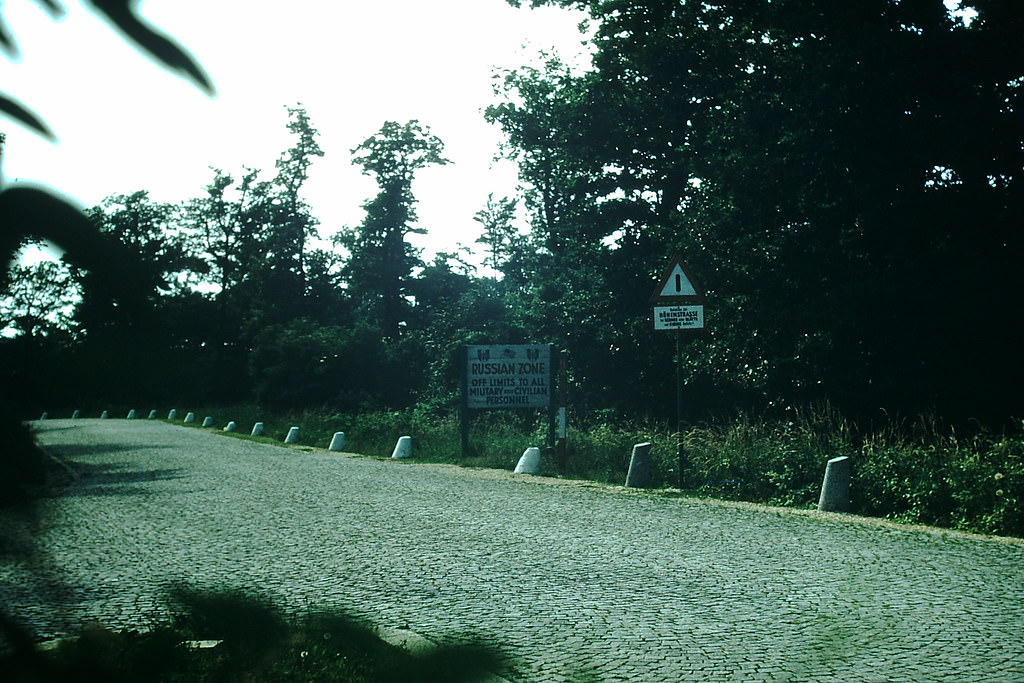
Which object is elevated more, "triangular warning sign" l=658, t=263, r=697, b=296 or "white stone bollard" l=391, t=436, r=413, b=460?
"triangular warning sign" l=658, t=263, r=697, b=296

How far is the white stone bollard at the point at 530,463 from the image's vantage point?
1670 cm

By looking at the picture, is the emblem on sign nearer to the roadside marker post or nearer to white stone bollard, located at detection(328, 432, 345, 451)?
the roadside marker post

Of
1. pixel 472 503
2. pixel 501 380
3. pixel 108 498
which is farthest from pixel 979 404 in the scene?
pixel 108 498

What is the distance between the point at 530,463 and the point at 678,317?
4051 mm

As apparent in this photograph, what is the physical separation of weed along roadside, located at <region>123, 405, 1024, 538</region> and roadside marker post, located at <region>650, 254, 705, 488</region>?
699mm

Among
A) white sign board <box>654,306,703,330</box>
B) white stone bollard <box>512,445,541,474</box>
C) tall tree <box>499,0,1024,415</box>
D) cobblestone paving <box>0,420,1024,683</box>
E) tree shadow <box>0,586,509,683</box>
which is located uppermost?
tall tree <box>499,0,1024,415</box>

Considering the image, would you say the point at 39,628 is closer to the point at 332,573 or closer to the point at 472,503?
the point at 332,573

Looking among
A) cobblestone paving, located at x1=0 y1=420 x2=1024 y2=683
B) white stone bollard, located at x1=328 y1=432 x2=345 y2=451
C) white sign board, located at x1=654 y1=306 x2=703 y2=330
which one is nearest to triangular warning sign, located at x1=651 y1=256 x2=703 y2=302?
white sign board, located at x1=654 y1=306 x2=703 y2=330

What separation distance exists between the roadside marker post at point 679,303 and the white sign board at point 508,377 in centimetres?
602

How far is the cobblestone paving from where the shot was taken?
2.21 metres

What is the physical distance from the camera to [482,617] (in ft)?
18.6

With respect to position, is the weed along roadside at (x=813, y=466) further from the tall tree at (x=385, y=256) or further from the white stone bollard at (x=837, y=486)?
the tall tree at (x=385, y=256)

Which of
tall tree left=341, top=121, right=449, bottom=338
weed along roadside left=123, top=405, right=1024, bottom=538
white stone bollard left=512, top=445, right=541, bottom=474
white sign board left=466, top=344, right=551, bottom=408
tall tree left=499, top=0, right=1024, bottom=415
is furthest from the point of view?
tall tree left=341, top=121, right=449, bottom=338

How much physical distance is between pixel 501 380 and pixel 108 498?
31.7 feet
